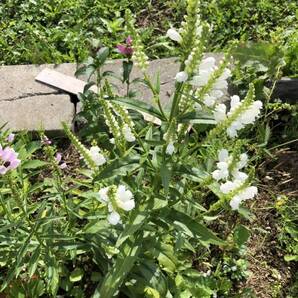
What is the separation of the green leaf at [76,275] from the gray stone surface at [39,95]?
1.17 metres

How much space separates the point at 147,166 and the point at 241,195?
18.7 inches

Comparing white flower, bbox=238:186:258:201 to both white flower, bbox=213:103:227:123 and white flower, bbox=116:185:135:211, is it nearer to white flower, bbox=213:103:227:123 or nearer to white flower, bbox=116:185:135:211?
white flower, bbox=213:103:227:123

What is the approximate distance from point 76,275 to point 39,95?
160cm

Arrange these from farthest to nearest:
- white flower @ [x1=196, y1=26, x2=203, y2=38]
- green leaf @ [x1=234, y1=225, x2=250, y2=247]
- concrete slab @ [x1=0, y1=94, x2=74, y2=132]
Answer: concrete slab @ [x1=0, y1=94, x2=74, y2=132] → green leaf @ [x1=234, y1=225, x2=250, y2=247] → white flower @ [x1=196, y1=26, x2=203, y2=38]

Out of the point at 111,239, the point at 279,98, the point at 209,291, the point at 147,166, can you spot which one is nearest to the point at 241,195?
the point at 147,166

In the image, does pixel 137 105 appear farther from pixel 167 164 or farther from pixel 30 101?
pixel 30 101

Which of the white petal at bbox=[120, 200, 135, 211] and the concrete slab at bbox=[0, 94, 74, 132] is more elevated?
the white petal at bbox=[120, 200, 135, 211]

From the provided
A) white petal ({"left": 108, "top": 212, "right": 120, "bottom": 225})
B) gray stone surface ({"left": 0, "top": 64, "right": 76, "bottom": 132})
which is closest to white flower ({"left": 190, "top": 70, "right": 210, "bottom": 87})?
white petal ({"left": 108, "top": 212, "right": 120, "bottom": 225})

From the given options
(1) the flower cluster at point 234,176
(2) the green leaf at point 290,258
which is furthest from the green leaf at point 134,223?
(2) the green leaf at point 290,258

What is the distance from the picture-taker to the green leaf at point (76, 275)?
2.94 m

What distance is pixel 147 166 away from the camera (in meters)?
2.44

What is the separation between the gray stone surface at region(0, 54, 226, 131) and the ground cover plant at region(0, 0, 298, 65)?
0.61 feet

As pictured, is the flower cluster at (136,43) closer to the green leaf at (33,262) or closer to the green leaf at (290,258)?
the green leaf at (33,262)

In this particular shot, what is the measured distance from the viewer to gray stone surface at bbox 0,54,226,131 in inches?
150
